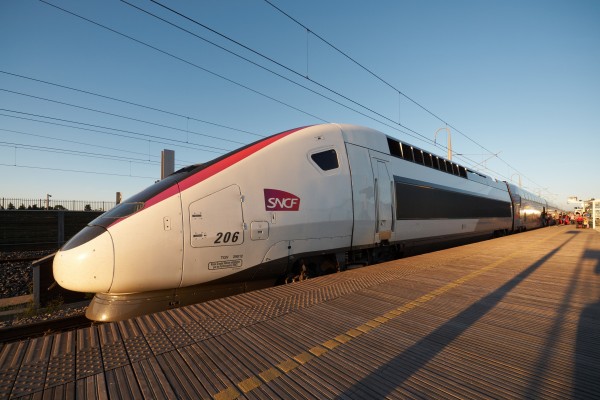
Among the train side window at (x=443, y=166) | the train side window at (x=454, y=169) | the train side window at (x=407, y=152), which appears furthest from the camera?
the train side window at (x=454, y=169)

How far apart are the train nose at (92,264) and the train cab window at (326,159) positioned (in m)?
3.27

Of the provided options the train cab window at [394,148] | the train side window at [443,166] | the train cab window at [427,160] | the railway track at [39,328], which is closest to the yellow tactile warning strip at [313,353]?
the railway track at [39,328]

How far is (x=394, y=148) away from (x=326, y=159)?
280 cm

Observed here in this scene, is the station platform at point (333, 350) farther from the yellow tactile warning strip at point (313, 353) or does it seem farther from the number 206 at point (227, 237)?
the number 206 at point (227, 237)

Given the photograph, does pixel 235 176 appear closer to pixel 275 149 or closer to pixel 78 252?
pixel 275 149

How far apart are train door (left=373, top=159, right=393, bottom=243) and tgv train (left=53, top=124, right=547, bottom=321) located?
0.09ft

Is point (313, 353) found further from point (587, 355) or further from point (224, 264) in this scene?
point (587, 355)

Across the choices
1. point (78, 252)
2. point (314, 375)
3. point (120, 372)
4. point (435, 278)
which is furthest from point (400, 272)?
point (78, 252)

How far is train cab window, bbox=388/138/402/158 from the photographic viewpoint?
706 centimetres

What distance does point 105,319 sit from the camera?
345cm

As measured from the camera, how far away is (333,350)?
234 centimetres

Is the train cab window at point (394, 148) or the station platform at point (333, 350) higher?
the train cab window at point (394, 148)

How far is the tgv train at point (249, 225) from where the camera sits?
3436 mm

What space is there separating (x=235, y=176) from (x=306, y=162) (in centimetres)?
137
